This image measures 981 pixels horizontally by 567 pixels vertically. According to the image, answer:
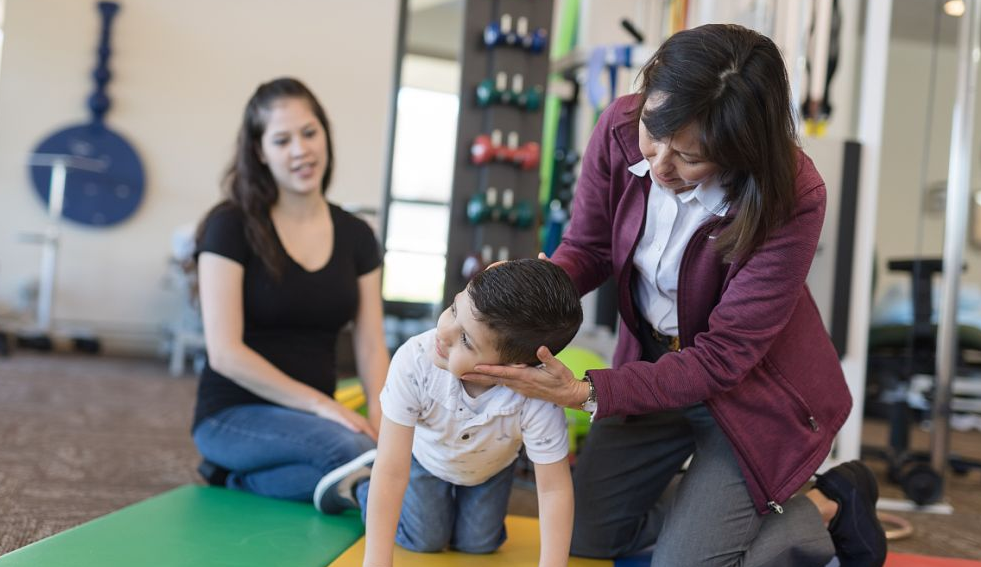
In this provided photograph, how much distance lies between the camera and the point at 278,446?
1943mm

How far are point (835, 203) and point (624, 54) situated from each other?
3.24ft

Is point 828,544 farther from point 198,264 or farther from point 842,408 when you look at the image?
point 198,264

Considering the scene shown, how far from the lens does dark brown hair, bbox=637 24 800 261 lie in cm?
124

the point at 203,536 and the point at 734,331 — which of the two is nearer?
the point at 734,331

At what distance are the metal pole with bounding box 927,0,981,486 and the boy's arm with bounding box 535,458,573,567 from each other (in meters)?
1.79

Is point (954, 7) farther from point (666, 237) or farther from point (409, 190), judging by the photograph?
point (409, 190)

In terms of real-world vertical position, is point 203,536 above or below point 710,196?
below

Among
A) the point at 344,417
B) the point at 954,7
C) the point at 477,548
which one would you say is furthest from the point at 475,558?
the point at 954,7

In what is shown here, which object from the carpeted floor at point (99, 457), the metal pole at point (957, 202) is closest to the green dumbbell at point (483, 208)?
the carpeted floor at point (99, 457)

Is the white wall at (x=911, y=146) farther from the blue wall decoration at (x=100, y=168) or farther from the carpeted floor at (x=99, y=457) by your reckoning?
the blue wall decoration at (x=100, y=168)

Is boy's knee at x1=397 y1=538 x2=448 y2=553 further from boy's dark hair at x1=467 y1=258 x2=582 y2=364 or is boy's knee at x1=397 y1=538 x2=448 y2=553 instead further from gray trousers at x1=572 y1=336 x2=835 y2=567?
boy's dark hair at x1=467 y1=258 x2=582 y2=364

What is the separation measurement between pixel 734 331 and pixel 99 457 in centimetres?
197

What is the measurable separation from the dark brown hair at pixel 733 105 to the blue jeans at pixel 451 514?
731 mm

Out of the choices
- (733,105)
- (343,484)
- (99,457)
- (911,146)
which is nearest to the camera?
(733,105)
